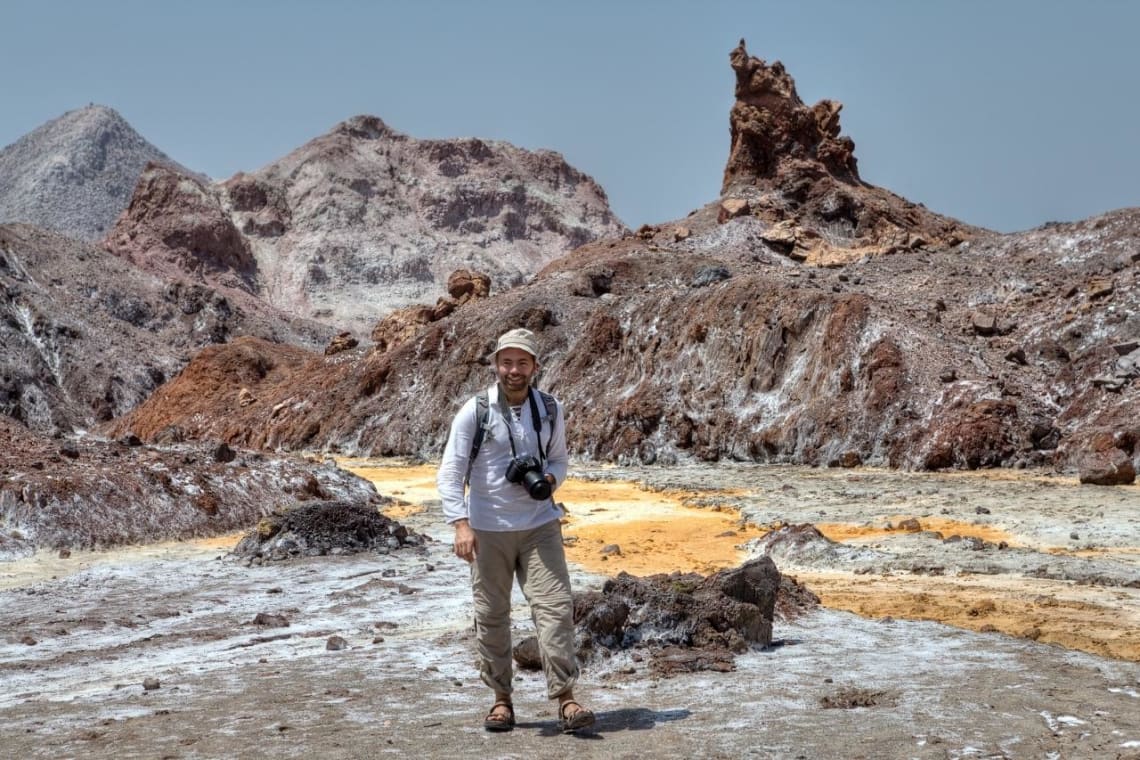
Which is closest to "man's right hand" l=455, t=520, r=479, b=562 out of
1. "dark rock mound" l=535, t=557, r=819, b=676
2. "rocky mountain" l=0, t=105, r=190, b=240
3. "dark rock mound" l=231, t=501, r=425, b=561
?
"dark rock mound" l=535, t=557, r=819, b=676

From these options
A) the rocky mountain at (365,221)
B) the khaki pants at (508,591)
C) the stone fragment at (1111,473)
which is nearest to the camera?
the khaki pants at (508,591)

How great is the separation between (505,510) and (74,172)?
147 m

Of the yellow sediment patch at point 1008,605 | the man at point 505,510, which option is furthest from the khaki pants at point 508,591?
the yellow sediment patch at point 1008,605

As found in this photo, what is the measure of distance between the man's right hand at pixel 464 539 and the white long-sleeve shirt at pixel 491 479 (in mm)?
39

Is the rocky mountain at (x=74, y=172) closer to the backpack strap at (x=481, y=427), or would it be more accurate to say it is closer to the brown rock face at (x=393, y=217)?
the brown rock face at (x=393, y=217)

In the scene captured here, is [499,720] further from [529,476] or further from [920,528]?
[920,528]

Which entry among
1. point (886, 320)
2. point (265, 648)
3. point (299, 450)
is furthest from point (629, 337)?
point (265, 648)

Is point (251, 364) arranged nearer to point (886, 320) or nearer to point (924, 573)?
point (886, 320)

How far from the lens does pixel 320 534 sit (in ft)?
41.9

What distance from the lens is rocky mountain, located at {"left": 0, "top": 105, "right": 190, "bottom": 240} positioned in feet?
430

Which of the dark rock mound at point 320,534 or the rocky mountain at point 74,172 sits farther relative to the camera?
the rocky mountain at point 74,172

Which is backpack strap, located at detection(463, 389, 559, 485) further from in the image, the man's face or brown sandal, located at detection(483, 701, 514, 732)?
brown sandal, located at detection(483, 701, 514, 732)

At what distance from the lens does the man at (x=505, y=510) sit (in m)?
5.69

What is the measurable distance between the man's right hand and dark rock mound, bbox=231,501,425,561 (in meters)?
7.17
